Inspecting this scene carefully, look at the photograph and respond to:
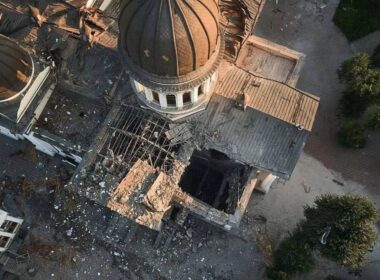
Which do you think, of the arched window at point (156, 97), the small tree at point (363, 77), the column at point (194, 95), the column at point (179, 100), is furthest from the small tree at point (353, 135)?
the arched window at point (156, 97)

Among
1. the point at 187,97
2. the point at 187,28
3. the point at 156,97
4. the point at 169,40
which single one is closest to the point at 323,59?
the point at 187,97

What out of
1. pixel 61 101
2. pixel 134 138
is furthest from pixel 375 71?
pixel 61 101

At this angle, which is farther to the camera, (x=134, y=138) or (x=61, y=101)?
(x=61, y=101)

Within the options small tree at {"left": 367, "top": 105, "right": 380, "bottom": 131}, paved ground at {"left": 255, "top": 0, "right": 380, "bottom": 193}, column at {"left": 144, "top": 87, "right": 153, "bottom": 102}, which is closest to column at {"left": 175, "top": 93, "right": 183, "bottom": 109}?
column at {"left": 144, "top": 87, "right": 153, "bottom": 102}

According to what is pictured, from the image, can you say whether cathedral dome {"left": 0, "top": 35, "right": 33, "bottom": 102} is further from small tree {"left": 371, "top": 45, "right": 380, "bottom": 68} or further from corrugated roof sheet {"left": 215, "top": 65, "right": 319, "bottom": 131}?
small tree {"left": 371, "top": 45, "right": 380, "bottom": 68}

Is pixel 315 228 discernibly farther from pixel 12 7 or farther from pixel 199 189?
pixel 12 7
